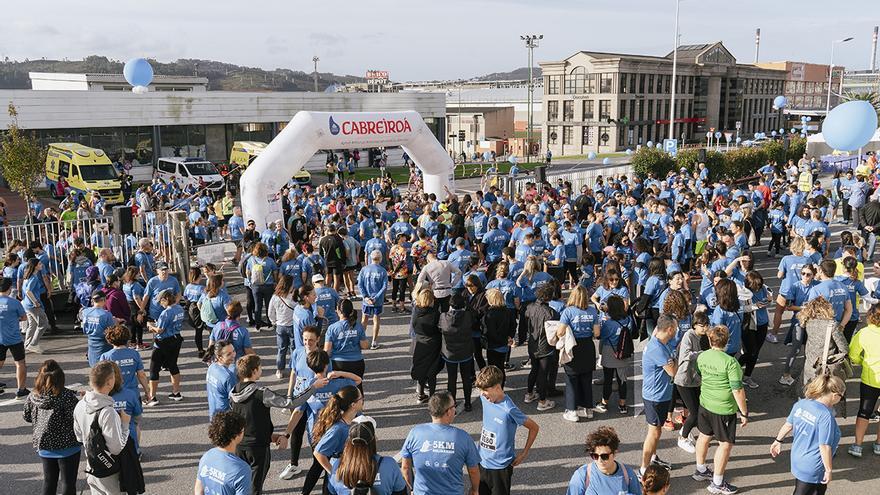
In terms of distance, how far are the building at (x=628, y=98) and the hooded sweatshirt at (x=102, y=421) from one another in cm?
5847

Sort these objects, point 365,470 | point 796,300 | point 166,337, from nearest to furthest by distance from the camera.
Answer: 1. point 365,470
2. point 166,337
3. point 796,300

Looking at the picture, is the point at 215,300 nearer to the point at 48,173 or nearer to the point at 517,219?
the point at 517,219

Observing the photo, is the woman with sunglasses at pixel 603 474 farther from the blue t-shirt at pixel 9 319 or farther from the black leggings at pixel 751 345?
the blue t-shirt at pixel 9 319

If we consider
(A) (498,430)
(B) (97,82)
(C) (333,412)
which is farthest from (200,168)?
(B) (97,82)

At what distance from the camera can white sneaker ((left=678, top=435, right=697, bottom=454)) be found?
22.6ft

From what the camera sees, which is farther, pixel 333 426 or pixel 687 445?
pixel 687 445

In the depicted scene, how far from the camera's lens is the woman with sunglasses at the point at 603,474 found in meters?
4.11

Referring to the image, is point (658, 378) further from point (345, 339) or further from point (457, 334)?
point (345, 339)

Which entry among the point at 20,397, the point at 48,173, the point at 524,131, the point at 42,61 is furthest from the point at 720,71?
the point at 42,61

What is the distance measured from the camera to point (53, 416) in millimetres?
5402

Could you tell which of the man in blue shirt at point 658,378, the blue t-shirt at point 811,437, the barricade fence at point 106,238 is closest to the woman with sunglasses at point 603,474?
the blue t-shirt at point 811,437

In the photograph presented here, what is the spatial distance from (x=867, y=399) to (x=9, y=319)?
32.1 feet

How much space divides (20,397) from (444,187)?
1289cm

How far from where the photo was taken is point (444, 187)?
1947cm
